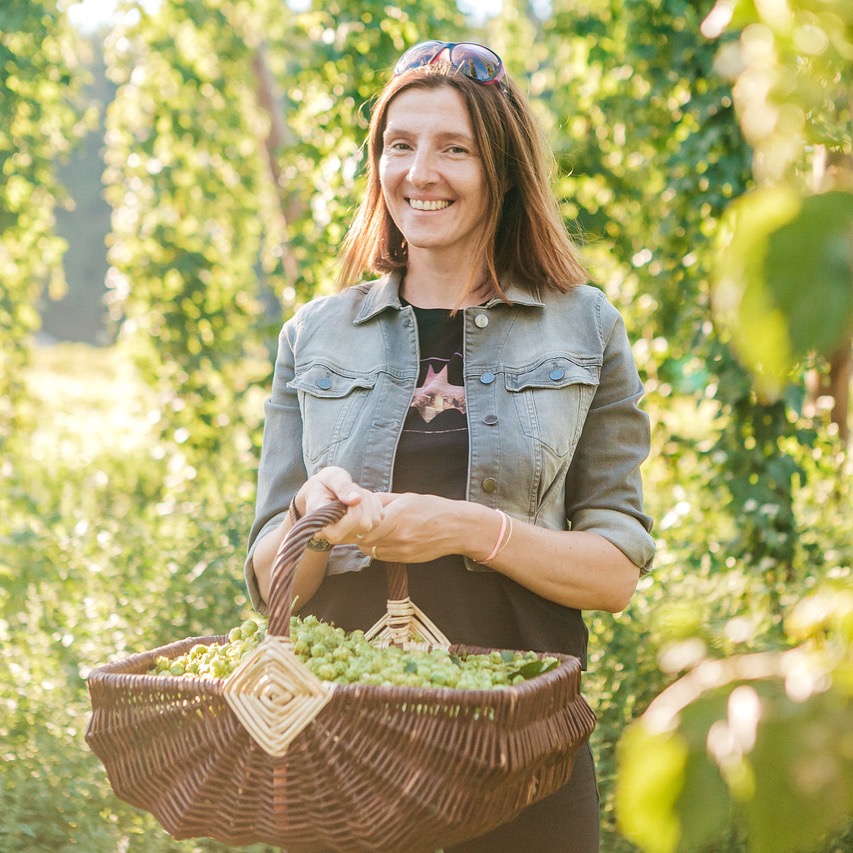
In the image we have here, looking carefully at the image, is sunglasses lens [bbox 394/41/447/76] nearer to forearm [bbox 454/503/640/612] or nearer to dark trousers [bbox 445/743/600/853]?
forearm [bbox 454/503/640/612]

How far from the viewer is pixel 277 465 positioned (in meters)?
1.72

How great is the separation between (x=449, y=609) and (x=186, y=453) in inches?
166

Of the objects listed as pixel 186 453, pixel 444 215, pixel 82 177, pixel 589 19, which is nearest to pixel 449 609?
pixel 444 215

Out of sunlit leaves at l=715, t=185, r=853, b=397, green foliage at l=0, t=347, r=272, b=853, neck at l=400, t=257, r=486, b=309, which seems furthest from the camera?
green foliage at l=0, t=347, r=272, b=853

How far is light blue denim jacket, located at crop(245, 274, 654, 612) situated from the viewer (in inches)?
63.2

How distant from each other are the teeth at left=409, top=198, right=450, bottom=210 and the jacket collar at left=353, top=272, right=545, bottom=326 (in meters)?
0.17

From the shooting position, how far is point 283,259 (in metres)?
4.74

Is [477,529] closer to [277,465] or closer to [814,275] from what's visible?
[277,465]

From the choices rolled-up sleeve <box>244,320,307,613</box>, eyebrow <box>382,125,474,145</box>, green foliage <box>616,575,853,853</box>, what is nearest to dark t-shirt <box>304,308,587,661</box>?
rolled-up sleeve <box>244,320,307,613</box>

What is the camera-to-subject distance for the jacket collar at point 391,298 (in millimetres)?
1744

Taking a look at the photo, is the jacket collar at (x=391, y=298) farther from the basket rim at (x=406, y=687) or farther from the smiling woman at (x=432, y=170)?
the basket rim at (x=406, y=687)

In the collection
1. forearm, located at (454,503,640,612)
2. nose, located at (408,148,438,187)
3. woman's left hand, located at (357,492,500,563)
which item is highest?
nose, located at (408,148,438,187)

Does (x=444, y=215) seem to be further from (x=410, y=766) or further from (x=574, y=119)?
(x=574, y=119)

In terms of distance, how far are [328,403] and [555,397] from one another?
36 centimetres
